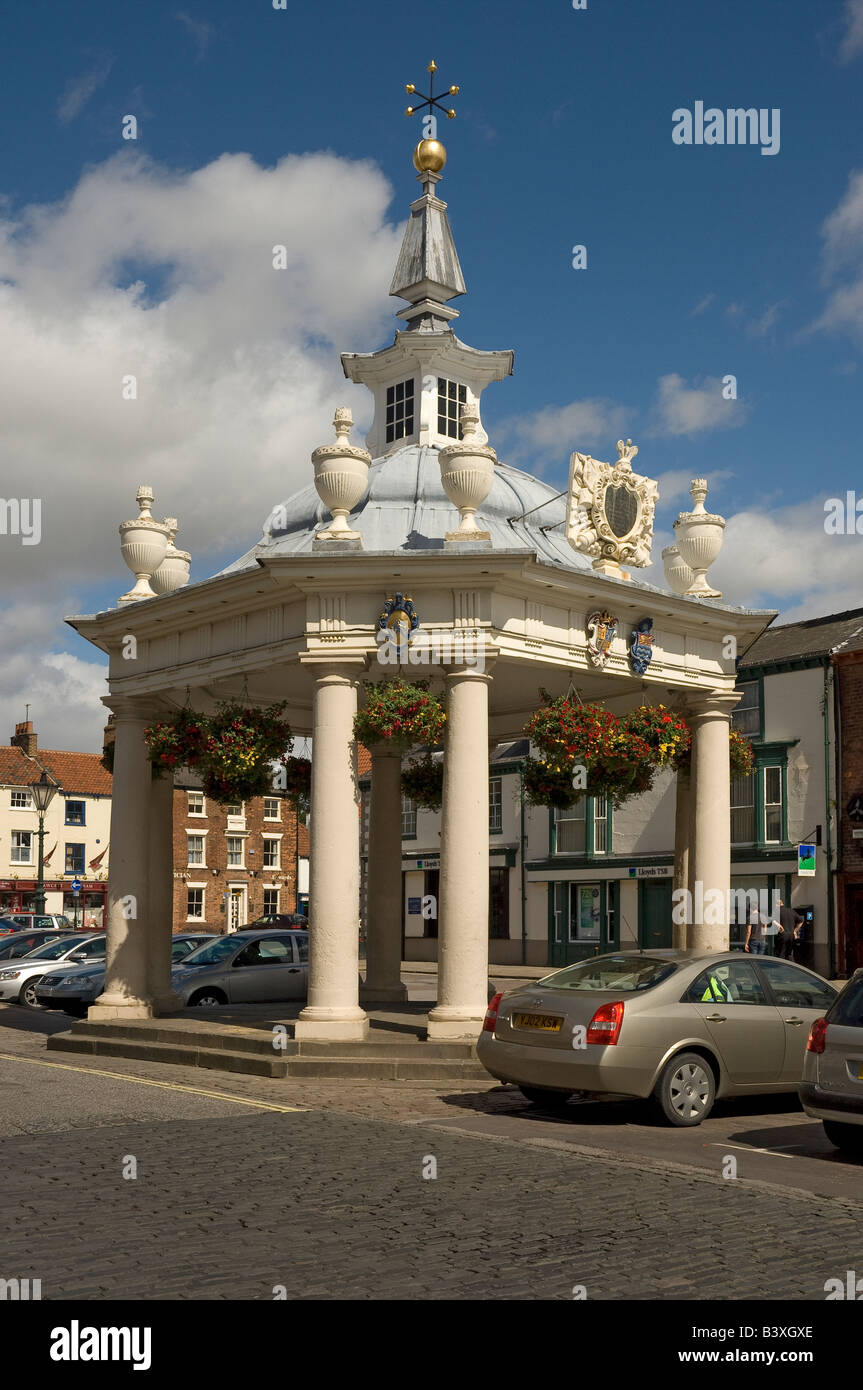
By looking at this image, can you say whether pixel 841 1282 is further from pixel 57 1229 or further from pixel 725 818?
pixel 725 818

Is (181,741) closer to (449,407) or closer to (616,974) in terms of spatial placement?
(449,407)

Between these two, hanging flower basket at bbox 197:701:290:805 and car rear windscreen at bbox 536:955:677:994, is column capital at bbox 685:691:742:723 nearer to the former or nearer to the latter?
hanging flower basket at bbox 197:701:290:805

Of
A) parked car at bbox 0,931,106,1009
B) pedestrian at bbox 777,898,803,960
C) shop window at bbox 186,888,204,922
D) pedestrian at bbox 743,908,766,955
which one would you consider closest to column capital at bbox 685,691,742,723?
Result: parked car at bbox 0,931,106,1009

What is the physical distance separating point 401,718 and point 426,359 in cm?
664

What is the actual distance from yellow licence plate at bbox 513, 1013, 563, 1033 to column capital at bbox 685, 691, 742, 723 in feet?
22.6

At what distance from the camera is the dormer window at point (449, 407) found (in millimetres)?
18875

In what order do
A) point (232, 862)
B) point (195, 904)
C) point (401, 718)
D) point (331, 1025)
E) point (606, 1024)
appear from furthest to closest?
point (232, 862) → point (195, 904) → point (401, 718) → point (331, 1025) → point (606, 1024)

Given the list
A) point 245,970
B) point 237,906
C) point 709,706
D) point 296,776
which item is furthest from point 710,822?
point 237,906

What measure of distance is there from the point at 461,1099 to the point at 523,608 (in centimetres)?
525

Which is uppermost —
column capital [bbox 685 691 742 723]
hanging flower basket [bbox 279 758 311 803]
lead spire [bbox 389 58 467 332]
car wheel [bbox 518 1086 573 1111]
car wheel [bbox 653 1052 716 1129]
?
lead spire [bbox 389 58 467 332]

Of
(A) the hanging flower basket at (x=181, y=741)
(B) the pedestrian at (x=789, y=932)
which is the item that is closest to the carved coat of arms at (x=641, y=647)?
(A) the hanging flower basket at (x=181, y=741)

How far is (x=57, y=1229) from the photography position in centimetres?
685

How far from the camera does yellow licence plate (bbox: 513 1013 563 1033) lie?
1109 centimetres

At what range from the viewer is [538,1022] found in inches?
444
